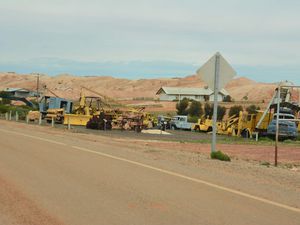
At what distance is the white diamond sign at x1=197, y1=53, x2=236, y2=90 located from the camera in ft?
55.0

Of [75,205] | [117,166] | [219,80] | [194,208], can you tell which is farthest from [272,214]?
[219,80]

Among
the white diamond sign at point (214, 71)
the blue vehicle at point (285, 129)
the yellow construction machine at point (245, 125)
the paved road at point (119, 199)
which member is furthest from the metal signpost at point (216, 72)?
the yellow construction machine at point (245, 125)

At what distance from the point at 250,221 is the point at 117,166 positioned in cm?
657

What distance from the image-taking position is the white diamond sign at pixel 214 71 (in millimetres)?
16766

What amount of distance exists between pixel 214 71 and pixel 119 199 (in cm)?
870

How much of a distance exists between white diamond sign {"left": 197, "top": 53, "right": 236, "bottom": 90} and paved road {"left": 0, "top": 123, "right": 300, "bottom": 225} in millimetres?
4422

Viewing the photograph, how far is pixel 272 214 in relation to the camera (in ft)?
26.5

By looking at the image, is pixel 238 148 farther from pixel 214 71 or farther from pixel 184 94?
pixel 184 94

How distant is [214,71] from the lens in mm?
16859

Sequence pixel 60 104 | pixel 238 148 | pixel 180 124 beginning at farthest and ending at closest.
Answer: pixel 180 124
pixel 60 104
pixel 238 148

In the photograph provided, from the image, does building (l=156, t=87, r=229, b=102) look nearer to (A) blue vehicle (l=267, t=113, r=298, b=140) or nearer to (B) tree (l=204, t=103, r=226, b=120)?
(B) tree (l=204, t=103, r=226, b=120)

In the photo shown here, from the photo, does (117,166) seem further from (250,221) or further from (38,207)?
(250,221)

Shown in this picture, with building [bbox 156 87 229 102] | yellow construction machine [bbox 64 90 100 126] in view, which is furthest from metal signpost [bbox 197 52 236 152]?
building [bbox 156 87 229 102]

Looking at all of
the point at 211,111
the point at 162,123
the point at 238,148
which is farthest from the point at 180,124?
the point at 238,148
